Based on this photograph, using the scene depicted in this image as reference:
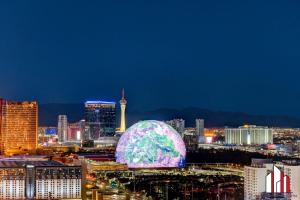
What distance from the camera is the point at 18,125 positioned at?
69000 mm

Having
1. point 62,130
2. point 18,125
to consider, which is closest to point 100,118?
point 62,130

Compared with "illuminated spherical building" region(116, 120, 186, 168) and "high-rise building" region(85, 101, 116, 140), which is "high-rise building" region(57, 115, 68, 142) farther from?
"illuminated spherical building" region(116, 120, 186, 168)

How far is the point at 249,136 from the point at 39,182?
227 feet

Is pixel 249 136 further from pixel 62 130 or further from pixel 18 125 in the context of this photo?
pixel 18 125

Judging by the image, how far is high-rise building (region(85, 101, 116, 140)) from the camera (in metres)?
98.2

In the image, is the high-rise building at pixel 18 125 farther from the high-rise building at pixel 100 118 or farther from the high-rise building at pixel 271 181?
the high-rise building at pixel 271 181

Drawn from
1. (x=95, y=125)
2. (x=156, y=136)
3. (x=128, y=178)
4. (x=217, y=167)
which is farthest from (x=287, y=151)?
(x=95, y=125)

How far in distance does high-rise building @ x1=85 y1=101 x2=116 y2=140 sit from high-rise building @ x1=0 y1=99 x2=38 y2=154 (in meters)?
27.8

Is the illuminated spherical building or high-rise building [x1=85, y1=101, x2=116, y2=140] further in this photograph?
high-rise building [x1=85, y1=101, x2=116, y2=140]

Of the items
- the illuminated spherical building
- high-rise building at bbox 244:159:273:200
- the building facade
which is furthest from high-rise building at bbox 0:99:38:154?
high-rise building at bbox 244:159:273:200

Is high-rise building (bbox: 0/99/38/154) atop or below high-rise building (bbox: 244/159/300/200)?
atop

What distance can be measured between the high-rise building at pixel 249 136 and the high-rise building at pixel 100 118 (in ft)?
59.1

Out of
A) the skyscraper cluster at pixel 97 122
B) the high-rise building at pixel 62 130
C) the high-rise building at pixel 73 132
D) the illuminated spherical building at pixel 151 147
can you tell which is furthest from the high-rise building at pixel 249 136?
the illuminated spherical building at pixel 151 147

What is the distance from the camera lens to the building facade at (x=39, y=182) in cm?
3453
